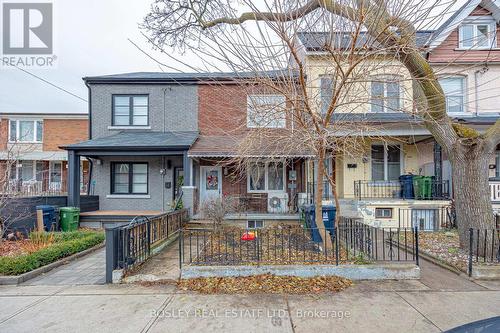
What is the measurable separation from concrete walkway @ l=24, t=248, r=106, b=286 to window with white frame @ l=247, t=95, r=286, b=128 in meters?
4.58

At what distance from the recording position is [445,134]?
6.85 meters

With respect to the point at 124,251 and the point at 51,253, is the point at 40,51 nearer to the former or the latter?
the point at 51,253

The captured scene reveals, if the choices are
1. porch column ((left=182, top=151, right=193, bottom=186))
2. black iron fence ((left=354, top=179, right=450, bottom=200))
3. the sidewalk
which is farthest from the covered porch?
black iron fence ((left=354, top=179, right=450, bottom=200))

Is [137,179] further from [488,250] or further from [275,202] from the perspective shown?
[488,250]

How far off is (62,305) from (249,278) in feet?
10.4

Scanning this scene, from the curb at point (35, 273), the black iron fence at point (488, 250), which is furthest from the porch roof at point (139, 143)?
the black iron fence at point (488, 250)

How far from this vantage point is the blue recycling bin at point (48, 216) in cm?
955

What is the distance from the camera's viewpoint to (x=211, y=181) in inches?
521

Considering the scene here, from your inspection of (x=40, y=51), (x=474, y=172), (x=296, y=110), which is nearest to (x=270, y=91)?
(x=296, y=110)

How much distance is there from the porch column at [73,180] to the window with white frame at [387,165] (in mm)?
12780

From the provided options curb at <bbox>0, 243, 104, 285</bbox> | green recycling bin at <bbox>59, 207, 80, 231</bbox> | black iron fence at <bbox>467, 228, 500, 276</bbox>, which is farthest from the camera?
green recycling bin at <bbox>59, 207, 80, 231</bbox>

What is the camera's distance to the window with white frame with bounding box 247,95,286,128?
17.5ft

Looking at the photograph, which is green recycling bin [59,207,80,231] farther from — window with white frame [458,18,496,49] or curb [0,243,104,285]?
window with white frame [458,18,496,49]

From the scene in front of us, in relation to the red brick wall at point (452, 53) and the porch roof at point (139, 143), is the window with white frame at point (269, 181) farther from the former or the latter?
the red brick wall at point (452, 53)
